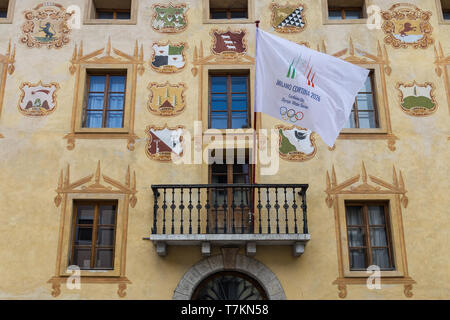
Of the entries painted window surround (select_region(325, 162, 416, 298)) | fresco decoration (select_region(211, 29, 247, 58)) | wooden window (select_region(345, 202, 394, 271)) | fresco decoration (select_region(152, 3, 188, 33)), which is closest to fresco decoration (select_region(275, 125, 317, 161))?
painted window surround (select_region(325, 162, 416, 298))

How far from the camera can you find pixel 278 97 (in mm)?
11430

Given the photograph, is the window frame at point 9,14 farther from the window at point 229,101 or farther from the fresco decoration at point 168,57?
the window at point 229,101

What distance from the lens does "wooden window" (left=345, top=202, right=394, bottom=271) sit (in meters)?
12.4

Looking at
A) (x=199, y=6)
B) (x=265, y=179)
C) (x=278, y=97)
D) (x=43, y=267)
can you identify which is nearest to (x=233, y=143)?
(x=265, y=179)

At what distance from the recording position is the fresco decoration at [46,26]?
46.7 feet

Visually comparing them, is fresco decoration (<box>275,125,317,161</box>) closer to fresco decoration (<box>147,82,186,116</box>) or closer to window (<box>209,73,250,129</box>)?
window (<box>209,73,250,129</box>)

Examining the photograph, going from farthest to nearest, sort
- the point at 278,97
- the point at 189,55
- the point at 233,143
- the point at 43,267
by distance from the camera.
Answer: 1. the point at 189,55
2. the point at 233,143
3. the point at 43,267
4. the point at 278,97

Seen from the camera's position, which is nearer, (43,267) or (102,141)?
(43,267)

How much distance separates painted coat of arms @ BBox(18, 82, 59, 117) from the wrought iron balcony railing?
344 centimetres

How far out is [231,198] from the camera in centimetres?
1287

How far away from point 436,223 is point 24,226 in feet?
29.3

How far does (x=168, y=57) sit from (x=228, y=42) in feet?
4.99

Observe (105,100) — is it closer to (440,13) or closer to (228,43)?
(228,43)
